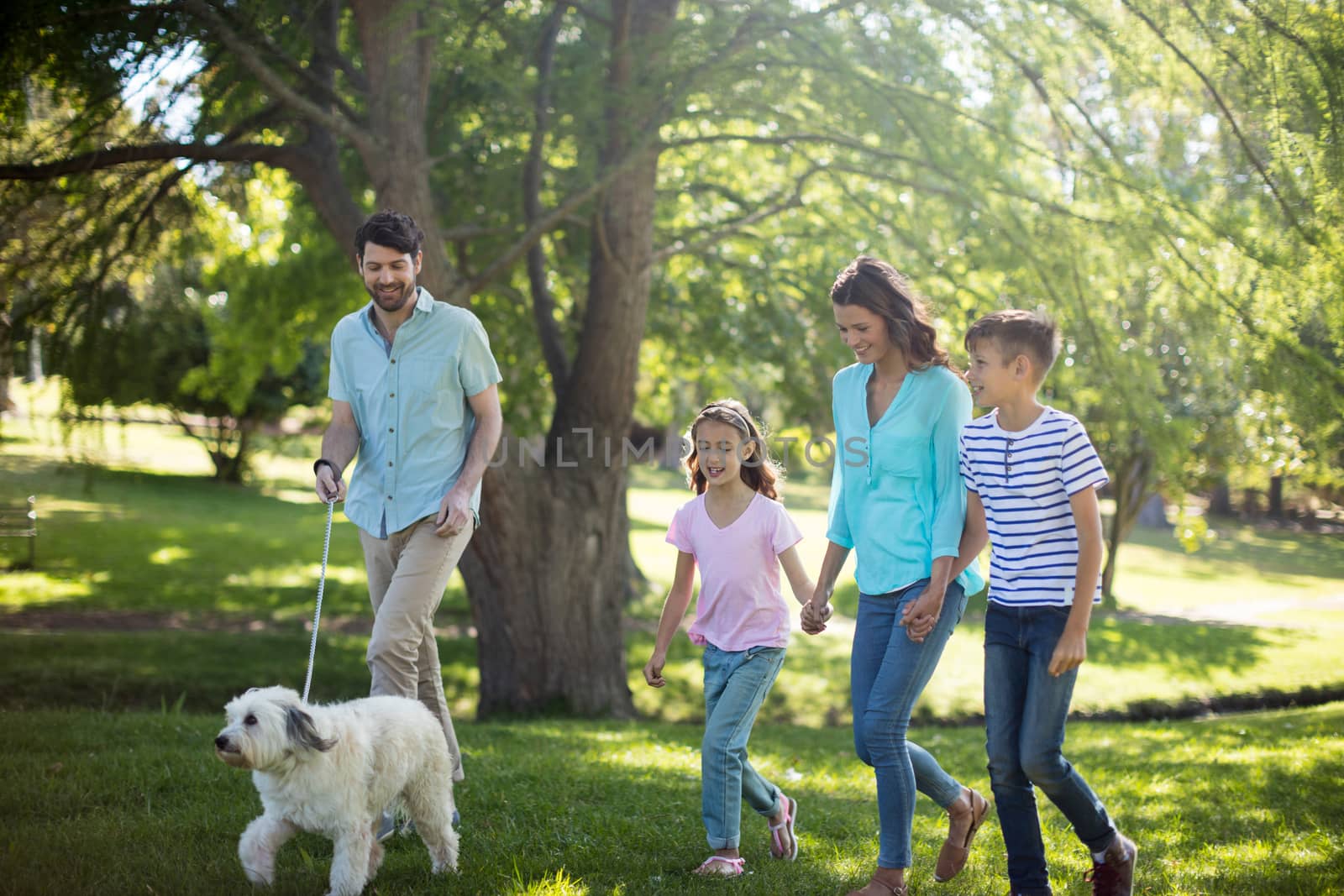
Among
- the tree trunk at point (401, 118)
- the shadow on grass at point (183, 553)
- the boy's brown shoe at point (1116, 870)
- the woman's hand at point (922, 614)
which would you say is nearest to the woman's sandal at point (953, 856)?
the boy's brown shoe at point (1116, 870)

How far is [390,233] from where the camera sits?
4129 mm

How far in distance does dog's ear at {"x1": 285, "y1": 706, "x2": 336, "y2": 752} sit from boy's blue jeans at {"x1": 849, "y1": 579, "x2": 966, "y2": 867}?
5.43 feet

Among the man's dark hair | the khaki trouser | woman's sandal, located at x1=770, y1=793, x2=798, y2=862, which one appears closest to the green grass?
woman's sandal, located at x1=770, y1=793, x2=798, y2=862

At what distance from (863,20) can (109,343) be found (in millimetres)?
6050

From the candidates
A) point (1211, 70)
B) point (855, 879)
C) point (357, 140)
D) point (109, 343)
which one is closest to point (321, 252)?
point (109, 343)

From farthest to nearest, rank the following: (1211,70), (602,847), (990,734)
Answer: (1211,70), (602,847), (990,734)

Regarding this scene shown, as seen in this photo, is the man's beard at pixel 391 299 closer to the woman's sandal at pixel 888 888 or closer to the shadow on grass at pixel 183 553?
the woman's sandal at pixel 888 888

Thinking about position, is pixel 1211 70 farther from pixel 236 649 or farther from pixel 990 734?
pixel 236 649

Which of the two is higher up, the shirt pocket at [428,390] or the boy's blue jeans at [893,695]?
the shirt pocket at [428,390]

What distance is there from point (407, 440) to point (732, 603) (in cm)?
136

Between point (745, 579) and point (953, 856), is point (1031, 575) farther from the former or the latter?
point (953, 856)

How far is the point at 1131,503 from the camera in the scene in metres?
19.2

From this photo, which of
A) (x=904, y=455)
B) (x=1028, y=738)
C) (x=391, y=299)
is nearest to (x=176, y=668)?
(x=391, y=299)

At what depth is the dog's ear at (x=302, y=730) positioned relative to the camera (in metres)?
3.29
